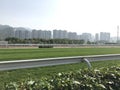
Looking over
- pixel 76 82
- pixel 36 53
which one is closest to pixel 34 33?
pixel 36 53

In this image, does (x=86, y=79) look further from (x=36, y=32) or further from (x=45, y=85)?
(x=36, y=32)

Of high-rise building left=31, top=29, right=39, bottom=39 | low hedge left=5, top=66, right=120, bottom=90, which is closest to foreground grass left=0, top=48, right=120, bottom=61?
low hedge left=5, top=66, right=120, bottom=90

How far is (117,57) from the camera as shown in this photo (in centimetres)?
1062

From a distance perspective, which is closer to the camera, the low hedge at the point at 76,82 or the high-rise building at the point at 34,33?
the low hedge at the point at 76,82

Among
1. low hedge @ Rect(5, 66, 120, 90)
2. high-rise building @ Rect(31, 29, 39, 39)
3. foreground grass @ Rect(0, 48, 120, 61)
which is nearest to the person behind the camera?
low hedge @ Rect(5, 66, 120, 90)

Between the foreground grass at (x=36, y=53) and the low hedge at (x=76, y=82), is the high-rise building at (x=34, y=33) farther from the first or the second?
the low hedge at (x=76, y=82)

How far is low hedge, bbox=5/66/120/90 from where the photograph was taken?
445cm

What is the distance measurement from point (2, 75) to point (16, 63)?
10.7 feet

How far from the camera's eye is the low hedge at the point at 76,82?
4.45 m

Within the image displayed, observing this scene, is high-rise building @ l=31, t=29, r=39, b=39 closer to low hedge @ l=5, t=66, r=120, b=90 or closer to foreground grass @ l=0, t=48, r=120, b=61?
foreground grass @ l=0, t=48, r=120, b=61

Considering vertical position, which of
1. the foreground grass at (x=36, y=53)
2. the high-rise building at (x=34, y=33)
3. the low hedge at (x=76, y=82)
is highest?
the high-rise building at (x=34, y=33)

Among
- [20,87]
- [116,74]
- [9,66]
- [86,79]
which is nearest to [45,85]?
[20,87]

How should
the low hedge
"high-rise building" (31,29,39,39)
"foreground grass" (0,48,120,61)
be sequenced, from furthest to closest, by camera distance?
"high-rise building" (31,29,39,39) → "foreground grass" (0,48,120,61) → the low hedge

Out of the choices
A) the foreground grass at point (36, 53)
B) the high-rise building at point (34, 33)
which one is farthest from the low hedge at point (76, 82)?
the high-rise building at point (34, 33)
